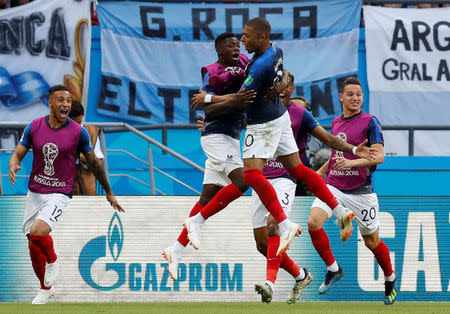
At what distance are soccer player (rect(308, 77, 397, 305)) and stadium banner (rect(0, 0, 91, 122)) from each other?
6162 mm

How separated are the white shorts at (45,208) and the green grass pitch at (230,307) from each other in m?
Answer: 0.83

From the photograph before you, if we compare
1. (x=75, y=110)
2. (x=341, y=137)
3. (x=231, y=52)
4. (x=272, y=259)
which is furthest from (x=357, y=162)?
(x=75, y=110)

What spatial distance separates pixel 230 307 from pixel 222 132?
65.9 inches

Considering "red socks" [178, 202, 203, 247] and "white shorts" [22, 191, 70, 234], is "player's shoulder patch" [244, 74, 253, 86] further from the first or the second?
"white shorts" [22, 191, 70, 234]

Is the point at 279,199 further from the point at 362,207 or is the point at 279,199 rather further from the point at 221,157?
the point at 362,207

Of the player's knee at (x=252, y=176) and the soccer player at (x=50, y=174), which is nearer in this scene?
the player's knee at (x=252, y=176)

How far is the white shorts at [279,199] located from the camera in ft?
28.4

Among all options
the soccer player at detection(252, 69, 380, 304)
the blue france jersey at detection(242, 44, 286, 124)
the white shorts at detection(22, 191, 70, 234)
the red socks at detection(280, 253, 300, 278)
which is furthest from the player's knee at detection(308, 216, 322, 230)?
the white shorts at detection(22, 191, 70, 234)

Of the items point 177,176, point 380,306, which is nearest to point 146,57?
point 177,176

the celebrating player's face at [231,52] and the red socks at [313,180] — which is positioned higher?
the celebrating player's face at [231,52]

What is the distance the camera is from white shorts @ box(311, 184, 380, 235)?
8.95 metres

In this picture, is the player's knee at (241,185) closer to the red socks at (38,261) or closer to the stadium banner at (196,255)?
the stadium banner at (196,255)

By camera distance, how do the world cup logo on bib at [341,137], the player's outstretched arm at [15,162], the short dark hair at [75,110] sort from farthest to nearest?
1. the short dark hair at [75,110]
2. the world cup logo on bib at [341,137]
3. the player's outstretched arm at [15,162]

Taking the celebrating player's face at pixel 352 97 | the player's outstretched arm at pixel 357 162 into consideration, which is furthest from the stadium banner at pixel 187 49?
the player's outstretched arm at pixel 357 162
